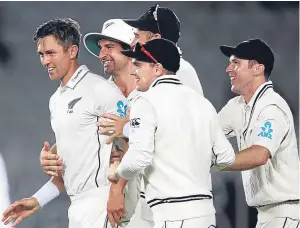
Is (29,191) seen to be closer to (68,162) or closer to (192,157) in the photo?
(68,162)

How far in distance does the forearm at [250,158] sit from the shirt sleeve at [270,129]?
0.15 ft

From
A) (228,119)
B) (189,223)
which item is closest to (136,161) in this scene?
(189,223)

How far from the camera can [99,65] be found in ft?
A: 22.9

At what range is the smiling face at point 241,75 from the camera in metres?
5.04

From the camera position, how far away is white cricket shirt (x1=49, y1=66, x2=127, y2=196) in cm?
455

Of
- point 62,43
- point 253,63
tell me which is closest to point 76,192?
point 62,43

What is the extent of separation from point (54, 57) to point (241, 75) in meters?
1.03

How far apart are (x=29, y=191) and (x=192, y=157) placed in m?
3.00

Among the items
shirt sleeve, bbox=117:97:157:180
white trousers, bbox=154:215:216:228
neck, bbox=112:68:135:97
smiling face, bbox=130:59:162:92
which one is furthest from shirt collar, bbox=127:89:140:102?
white trousers, bbox=154:215:216:228

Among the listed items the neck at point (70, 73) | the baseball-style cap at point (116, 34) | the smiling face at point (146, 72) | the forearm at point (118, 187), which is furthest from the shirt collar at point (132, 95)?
the smiling face at point (146, 72)

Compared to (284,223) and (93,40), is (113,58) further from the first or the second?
(284,223)

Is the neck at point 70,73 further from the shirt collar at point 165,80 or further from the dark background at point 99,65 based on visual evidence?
the dark background at point 99,65

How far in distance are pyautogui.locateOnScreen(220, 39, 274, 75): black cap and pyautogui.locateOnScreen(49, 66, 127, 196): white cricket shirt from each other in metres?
0.80

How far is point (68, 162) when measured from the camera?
4.61m
